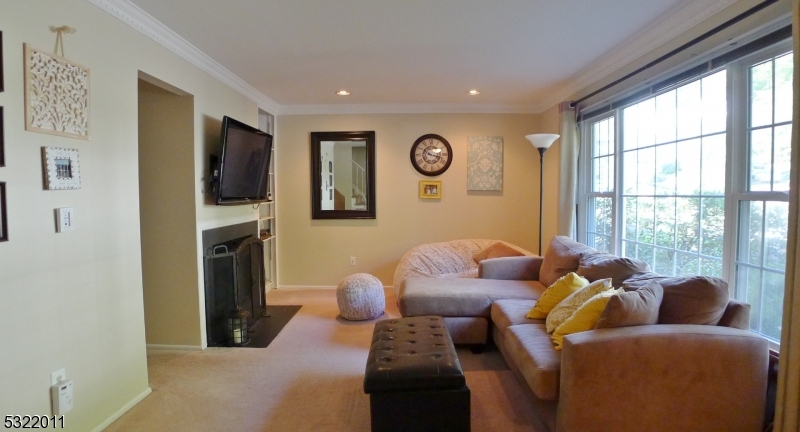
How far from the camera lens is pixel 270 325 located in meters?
3.65

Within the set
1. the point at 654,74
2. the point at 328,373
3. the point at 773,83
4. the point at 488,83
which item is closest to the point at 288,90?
the point at 488,83

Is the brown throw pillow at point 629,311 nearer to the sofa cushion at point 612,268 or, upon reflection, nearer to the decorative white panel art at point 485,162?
the sofa cushion at point 612,268

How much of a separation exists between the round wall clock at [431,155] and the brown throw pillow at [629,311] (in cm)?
317

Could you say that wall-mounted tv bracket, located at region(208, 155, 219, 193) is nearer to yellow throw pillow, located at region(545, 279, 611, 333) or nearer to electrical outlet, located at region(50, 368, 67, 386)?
electrical outlet, located at region(50, 368, 67, 386)

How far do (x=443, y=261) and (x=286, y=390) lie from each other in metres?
2.27

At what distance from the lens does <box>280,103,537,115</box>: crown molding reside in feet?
15.6

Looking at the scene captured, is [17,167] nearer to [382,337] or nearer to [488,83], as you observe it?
[382,337]

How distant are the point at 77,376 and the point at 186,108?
6.20 feet

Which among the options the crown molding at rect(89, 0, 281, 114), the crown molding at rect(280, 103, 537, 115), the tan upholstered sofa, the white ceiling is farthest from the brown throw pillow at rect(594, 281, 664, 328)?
the crown molding at rect(280, 103, 537, 115)

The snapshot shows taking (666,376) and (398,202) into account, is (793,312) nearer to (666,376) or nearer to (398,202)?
(666,376)

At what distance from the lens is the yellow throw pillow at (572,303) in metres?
2.23

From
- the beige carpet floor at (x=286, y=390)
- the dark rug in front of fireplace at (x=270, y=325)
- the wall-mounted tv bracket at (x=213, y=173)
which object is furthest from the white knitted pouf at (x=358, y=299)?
the wall-mounted tv bracket at (x=213, y=173)

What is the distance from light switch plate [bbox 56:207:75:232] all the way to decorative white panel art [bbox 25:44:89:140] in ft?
1.16

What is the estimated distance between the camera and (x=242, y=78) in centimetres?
362
